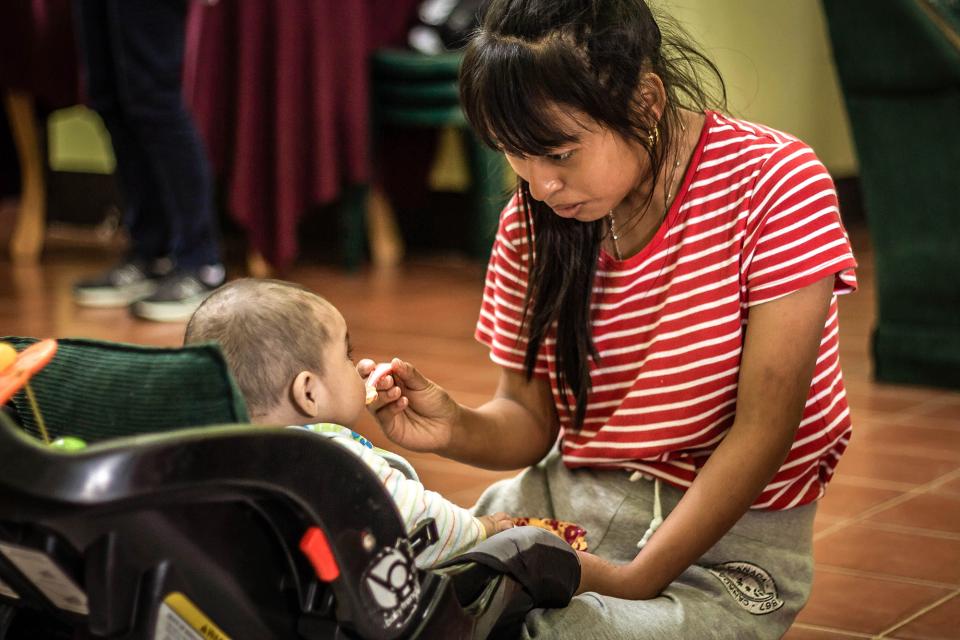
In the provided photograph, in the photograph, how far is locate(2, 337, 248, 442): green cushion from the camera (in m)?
0.88

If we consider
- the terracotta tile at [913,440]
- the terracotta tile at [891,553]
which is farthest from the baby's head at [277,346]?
the terracotta tile at [913,440]

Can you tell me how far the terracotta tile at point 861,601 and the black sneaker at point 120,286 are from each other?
2269mm

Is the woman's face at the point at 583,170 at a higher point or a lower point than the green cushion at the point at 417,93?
higher

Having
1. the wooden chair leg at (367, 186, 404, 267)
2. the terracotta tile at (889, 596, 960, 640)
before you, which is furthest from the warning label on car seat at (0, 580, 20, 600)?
the wooden chair leg at (367, 186, 404, 267)

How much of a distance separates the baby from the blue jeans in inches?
91.1

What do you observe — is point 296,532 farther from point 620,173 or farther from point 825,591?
point 825,591

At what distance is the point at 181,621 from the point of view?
85 cm

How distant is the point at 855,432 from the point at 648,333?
Answer: 4.05 ft

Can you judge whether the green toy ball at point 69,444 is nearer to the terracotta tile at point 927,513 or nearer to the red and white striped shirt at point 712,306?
the red and white striped shirt at point 712,306

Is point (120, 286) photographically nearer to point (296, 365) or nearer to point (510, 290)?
point (510, 290)

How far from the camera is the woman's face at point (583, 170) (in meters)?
1.19

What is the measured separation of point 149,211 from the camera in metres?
3.79

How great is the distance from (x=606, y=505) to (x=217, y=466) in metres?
0.65

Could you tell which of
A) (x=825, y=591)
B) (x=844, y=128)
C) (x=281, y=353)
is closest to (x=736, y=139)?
(x=281, y=353)
